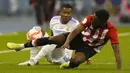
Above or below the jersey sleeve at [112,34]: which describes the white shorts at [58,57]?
below

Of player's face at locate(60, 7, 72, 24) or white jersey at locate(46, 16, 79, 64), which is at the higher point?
player's face at locate(60, 7, 72, 24)

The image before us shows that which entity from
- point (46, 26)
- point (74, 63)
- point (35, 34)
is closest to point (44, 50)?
point (35, 34)

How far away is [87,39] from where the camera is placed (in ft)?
49.2

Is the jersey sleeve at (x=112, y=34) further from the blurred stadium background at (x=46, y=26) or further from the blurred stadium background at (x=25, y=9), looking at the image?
the blurred stadium background at (x=25, y=9)

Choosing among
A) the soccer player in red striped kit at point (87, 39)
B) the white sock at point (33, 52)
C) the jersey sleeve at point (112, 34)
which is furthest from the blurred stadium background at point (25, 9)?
the jersey sleeve at point (112, 34)

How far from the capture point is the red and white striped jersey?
14570 millimetres

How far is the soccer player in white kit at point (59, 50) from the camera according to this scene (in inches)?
605

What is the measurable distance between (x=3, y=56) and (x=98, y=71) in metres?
5.38

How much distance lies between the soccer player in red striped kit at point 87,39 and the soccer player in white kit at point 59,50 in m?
0.33

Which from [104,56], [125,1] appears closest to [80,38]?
[104,56]

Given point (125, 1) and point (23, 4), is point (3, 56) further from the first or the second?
point (23, 4)

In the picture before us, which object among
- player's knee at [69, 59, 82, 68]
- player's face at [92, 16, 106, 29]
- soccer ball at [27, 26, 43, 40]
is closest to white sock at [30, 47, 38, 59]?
soccer ball at [27, 26, 43, 40]

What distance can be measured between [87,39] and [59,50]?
131cm

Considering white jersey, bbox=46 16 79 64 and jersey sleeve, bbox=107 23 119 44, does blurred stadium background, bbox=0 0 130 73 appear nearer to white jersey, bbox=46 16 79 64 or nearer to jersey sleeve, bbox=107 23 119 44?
white jersey, bbox=46 16 79 64
